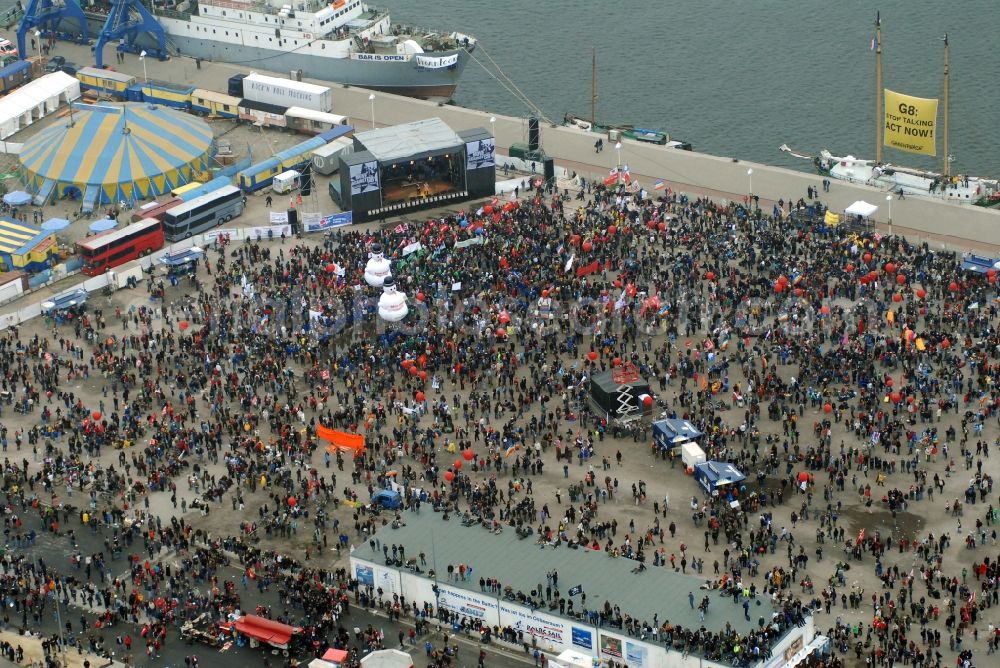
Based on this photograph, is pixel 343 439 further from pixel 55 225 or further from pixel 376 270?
pixel 55 225

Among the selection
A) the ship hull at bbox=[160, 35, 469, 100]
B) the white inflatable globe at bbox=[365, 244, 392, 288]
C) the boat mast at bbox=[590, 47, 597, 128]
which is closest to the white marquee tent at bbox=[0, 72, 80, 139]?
the ship hull at bbox=[160, 35, 469, 100]

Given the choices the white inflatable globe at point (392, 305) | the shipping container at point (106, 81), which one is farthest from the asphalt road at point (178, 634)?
the shipping container at point (106, 81)

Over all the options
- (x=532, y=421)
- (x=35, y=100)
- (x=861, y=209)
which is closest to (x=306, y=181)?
(x=35, y=100)

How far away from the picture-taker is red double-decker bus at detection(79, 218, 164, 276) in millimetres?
108688

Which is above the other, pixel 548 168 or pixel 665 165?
pixel 548 168

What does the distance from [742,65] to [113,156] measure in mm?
51922

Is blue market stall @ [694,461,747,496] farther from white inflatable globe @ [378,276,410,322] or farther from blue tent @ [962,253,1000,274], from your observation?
blue tent @ [962,253,1000,274]

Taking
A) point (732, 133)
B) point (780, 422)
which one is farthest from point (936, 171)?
point (780, 422)

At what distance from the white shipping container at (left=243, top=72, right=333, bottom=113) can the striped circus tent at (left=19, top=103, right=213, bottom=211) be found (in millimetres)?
9448

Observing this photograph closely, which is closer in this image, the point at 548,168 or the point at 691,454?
the point at 691,454

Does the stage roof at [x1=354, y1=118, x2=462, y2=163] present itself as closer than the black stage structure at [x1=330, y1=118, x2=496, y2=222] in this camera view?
No

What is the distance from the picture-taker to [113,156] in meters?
119

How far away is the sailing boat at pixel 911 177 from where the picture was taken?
11606cm

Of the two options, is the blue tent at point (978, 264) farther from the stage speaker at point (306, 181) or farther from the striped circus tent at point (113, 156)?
the striped circus tent at point (113, 156)
